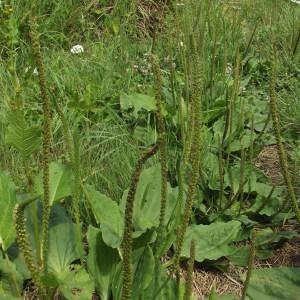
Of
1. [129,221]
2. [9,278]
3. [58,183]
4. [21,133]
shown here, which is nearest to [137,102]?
[58,183]

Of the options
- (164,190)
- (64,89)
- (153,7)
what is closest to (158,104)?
(164,190)

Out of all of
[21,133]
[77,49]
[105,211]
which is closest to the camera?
[21,133]

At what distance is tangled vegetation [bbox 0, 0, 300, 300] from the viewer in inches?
65.0

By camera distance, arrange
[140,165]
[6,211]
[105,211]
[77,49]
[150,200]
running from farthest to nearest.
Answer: [77,49] < [150,200] < [105,211] < [6,211] < [140,165]

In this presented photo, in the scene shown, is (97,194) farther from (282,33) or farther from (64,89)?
(282,33)

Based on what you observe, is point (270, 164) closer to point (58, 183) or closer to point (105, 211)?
point (105, 211)

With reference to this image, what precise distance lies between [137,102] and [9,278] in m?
1.35

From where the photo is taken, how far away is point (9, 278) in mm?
1929

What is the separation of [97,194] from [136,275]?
1.29ft

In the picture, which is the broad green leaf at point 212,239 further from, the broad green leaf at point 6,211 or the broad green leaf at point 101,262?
the broad green leaf at point 6,211

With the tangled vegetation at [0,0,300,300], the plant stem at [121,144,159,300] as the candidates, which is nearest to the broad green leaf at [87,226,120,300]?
the tangled vegetation at [0,0,300,300]

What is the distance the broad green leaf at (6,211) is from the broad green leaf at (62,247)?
0.55ft

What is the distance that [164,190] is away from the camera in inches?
65.9

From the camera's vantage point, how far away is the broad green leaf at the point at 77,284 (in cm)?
181
